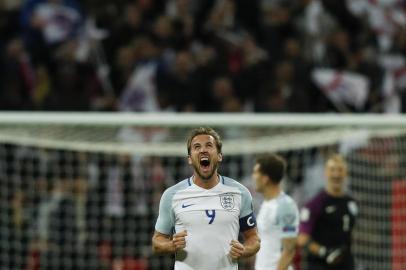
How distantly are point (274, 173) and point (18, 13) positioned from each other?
565 centimetres

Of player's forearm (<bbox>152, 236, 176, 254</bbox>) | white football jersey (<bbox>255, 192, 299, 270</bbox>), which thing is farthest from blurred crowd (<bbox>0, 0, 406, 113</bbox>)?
player's forearm (<bbox>152, 236, 176, 254</bbox>)

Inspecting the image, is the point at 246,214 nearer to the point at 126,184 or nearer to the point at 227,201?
the point at 227,201

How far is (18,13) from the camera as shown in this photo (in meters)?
12.9

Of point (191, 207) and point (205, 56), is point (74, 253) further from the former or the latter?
point (191, 207)

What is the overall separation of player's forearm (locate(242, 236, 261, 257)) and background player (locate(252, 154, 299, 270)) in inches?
60.6

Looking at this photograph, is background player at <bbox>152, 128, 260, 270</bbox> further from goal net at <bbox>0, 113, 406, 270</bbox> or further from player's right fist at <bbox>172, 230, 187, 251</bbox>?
goal net at <bbox>0, 113, 406, 270</bbox>

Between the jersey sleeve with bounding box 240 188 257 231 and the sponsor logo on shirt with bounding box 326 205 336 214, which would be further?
the sponsor logo on shirt with bounding box 326 205 336 214

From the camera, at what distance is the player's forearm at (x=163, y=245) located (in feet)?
20.7

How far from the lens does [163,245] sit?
20.8 feet

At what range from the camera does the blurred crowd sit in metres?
12.5

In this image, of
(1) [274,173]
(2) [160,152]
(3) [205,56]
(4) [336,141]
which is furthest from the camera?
(3) [205,56]

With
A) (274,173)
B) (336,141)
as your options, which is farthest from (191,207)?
(336,141)

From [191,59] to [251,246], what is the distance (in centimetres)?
648

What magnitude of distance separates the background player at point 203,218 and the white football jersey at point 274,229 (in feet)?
5.07
